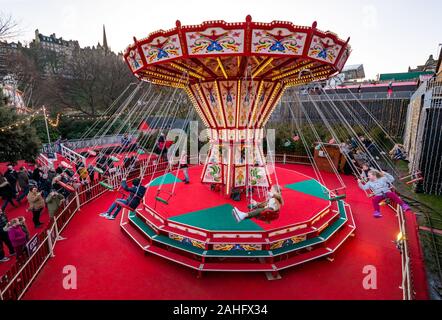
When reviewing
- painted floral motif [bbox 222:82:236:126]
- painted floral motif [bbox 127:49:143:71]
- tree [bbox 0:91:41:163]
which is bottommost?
tree [bbox 0:91:41:163]

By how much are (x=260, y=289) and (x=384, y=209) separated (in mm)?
6594

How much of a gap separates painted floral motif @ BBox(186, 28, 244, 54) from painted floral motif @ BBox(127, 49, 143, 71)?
5.97ft

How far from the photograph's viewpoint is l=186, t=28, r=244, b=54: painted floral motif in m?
5.40

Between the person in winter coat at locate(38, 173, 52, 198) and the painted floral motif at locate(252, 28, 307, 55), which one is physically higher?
the painted floral motif at locate(252, 28, 307, 55)

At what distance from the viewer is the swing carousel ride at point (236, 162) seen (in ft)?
18.4

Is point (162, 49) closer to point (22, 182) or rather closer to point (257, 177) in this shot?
point (257, 177)

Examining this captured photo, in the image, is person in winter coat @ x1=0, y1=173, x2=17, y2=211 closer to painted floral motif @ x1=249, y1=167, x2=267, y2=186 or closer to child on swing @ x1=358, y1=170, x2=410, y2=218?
painted floral motif @ x1=249, y1=167, x2=267, y2=186

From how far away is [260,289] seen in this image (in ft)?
17.4

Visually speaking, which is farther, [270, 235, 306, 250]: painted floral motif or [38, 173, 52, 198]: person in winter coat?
[38, 173, 52, 198]: person in winter coat

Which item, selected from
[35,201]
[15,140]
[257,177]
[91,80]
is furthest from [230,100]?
[91,80]

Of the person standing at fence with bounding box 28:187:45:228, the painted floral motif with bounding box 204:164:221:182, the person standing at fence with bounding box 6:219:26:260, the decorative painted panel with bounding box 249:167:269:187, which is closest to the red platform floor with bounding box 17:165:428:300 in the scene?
the person standing at fence with bounding box 6:219:26:260

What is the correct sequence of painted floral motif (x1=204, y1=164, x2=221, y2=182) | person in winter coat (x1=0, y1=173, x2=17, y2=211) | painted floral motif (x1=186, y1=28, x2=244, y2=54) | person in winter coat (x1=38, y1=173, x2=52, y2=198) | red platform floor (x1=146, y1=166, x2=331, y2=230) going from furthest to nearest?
1. painted floral motif (x1=204, y1=164, x2=221, y2=182)
2. person in winter coat (x1=38, y1=173, x2=52, y2=198)
3. person in winter coat (x1=0, y1=173, x2=17, y2=211)
4. red platform floor (x1=146, y1=166, x2=331, y2=230)
5. painted floral motif (x1=186, y1=28, x2=244, y2=54)

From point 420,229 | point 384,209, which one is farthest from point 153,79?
point 420,229

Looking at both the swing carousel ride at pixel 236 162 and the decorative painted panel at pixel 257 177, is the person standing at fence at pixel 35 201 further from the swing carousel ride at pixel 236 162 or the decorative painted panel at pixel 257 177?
the decorative painted panel at pixel 257 177
